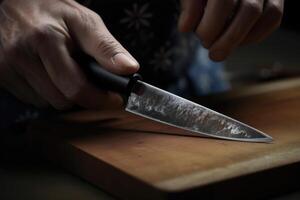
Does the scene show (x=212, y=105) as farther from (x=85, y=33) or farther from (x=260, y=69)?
(x=260, y=69)

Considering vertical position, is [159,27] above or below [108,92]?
above

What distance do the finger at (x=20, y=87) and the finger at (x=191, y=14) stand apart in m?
0.24

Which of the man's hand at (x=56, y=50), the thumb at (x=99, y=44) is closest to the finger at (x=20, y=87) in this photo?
the man's hand at (x=56, y=50)

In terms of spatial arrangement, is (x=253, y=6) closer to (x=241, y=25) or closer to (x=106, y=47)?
(x=241, y=25)

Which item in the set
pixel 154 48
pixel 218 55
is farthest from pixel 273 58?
pixel 218 55

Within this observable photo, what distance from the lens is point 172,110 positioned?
0.87m

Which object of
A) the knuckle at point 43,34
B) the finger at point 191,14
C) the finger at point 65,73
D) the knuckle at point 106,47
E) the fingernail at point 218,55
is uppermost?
the finger at point 191,14

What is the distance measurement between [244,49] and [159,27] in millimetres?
886

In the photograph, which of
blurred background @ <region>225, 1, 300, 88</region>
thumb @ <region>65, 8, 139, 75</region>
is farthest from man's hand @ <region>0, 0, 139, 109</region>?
blurred background @ <region>225, 1, 300, 88</region>

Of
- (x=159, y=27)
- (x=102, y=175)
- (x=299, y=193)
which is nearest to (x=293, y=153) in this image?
(x=299, y=193)

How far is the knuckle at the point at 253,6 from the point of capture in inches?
36.8

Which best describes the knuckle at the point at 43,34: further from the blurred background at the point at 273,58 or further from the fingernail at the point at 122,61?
the blurred background at the point at 273,58

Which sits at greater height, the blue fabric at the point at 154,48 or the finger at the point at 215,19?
the finger at the point at 215,19

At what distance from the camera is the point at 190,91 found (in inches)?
48.9
